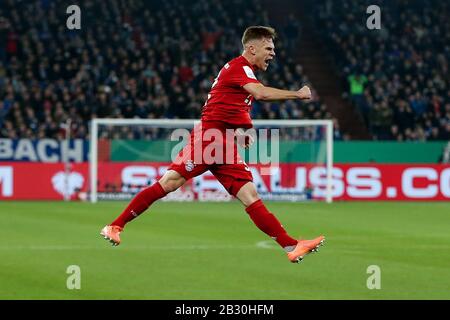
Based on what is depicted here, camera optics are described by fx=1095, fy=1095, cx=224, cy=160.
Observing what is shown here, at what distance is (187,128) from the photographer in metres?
28.0

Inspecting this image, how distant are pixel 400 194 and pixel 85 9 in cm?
1167

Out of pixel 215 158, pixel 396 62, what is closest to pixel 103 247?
pixel 215 158

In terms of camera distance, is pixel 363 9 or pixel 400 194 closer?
pixel 400 194

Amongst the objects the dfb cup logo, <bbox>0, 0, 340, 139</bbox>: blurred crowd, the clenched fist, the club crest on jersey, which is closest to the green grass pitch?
the club crest on jersey

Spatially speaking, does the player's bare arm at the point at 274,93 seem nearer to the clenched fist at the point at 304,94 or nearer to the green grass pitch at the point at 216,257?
the clenched fist at the point at 304,94

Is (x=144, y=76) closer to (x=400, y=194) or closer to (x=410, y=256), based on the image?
(x=400, y=194)

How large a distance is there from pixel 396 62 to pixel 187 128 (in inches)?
368

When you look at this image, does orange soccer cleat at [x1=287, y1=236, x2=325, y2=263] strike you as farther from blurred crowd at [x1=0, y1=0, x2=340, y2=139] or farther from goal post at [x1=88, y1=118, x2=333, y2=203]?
blurred crowd at [x1=0, y1=0, x2=340, y2=139]

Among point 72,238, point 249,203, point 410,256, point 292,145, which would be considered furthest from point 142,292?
point 292,145

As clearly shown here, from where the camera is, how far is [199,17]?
35031 millimetres

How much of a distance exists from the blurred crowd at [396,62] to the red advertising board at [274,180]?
139 inches

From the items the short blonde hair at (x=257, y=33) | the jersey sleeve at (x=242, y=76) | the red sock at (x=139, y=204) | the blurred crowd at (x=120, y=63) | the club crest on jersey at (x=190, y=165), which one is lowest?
the red sock at (x=139, y=204)

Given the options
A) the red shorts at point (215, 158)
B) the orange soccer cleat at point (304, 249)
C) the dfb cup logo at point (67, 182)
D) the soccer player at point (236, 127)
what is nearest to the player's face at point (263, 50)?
the soccer player at point (236, 127)

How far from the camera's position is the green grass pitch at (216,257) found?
9.55 metres
